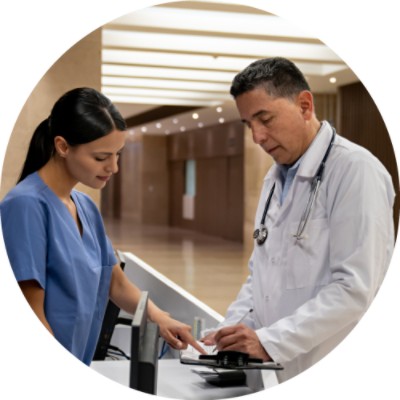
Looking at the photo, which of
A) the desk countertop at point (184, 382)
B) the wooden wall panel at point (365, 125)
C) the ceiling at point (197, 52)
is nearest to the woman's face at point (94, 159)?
the desk countertop at point (184, 382)

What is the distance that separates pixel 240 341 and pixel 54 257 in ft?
2.00

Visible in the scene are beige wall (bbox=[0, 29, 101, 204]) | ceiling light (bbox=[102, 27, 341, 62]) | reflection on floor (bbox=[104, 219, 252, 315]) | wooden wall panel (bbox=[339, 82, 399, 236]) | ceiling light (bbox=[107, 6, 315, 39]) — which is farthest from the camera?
wooden wall panel (bbox=[339, 82, 399, 236])

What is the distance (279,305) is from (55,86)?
446cm

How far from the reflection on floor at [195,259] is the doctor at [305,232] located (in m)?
4.18

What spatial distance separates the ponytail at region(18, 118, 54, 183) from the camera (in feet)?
6.45

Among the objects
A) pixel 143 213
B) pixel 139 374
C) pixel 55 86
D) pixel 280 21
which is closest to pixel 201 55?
pixel 280 21

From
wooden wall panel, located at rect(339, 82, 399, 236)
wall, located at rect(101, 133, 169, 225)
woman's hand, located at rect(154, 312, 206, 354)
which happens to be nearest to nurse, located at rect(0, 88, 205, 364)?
woman's hand, located at rect(154, 312, 206, 354)

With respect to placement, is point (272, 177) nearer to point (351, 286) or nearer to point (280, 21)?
point (351, 286)

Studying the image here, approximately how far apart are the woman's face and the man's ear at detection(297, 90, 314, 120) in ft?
2.03

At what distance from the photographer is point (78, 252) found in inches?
77.2

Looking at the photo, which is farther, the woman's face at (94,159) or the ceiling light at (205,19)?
the ceiling light at (205,19)

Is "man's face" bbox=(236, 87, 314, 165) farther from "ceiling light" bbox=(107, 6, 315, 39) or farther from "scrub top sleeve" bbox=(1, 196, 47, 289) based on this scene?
"ceiling light" bbox=(107, 6, 315, 39)

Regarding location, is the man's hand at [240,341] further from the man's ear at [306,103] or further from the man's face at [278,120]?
the man's ear at [306,103]

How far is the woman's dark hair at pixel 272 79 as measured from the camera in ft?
6.91
